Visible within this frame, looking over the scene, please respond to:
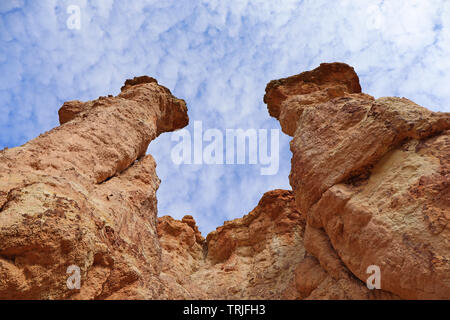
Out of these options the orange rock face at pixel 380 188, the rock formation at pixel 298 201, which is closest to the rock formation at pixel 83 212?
the rock formation at pixel 298 201

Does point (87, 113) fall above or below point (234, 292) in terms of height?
above

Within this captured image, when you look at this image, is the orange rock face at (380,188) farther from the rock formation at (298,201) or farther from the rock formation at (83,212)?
the rock formation at (83,212)

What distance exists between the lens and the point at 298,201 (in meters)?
11.0

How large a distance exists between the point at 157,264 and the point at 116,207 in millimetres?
1914

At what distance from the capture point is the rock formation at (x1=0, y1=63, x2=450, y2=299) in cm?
577

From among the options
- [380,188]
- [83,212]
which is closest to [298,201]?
Answer: [380,188]

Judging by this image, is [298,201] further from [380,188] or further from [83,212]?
[83,212]

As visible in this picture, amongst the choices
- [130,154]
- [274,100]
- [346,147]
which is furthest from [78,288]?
[274,100]

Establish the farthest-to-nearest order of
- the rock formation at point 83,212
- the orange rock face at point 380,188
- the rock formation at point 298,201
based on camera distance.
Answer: the orange rock face at point 380,188, the rock formation at point 298,201, the rock formation at point 83,212

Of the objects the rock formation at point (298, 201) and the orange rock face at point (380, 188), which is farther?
the orange rock face at point (380, 188)

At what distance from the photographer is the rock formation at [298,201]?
577 centimetres

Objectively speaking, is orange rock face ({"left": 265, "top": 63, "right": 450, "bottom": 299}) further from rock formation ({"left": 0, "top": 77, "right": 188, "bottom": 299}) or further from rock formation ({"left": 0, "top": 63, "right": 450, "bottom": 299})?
rock formation ({"left": 0, "top": 77, "right": 188, "bottom": 299})

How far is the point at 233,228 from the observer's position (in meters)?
17.0
